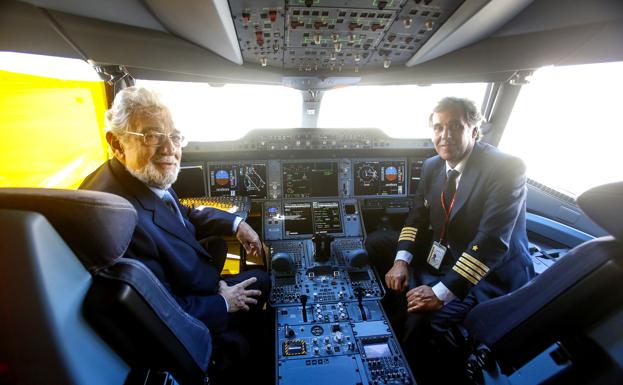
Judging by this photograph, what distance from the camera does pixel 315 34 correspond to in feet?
5.95

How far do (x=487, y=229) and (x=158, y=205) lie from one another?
1.73 m

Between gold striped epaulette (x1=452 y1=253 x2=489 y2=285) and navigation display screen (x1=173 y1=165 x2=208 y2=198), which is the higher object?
navigation display screen (x1=173 y1=165 x2=208 y2=198)

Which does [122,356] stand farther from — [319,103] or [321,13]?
[319,103]

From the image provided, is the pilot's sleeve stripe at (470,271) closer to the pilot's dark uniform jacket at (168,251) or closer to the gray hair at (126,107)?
the pilot's dark uniform jacket at (168,251)

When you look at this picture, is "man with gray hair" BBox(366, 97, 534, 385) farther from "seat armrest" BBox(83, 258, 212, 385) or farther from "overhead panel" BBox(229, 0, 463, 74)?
"seat armrest" BBox(83, 258, 212, 385)

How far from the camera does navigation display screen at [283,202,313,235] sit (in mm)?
2748

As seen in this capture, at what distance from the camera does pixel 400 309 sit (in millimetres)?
2115


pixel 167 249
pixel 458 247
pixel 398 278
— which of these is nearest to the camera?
pixel 167 249

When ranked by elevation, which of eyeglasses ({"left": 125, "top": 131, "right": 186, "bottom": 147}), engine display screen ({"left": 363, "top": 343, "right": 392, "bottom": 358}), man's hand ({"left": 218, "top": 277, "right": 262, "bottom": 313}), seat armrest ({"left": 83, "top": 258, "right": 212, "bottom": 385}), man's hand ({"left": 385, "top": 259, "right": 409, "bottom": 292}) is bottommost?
engine display screen ({"left": 363, "top": 343, "right": 392, "bottom": 358})

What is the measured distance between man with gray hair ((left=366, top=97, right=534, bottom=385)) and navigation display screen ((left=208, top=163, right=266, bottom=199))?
1.38m

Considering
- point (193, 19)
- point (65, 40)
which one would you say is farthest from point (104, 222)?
point (65, 40)

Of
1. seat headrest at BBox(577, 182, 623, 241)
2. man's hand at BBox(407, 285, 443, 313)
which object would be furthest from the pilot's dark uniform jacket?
seat headrest at BBox(577, 182, 623, 241)

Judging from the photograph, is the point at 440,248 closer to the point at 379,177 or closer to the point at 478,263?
the point at 478,263

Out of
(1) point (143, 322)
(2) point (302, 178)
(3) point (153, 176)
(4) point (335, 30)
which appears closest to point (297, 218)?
(2) point (302, 178)
